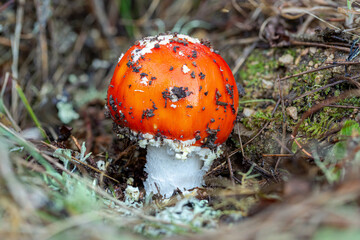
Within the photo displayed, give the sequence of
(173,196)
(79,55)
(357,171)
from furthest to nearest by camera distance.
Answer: (79,55) → (173,196) → (357,171)

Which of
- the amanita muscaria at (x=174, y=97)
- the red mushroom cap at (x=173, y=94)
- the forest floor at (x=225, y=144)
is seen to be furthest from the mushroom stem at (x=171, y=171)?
the red mushroom cap at (x=173, y=94)

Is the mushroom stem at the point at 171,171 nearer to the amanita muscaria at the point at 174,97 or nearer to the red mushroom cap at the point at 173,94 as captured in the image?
the amanita muscaria at the point at 174,97

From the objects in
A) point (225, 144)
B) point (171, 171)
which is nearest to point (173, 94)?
point (171, 171)

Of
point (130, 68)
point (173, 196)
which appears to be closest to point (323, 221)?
point (173, 196)

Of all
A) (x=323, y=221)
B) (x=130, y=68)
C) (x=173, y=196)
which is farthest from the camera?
(x=173, y=196)

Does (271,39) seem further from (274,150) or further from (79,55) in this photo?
(79,55)
